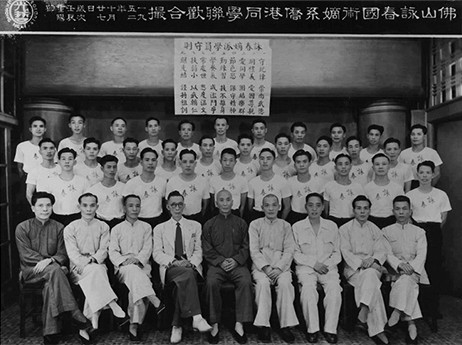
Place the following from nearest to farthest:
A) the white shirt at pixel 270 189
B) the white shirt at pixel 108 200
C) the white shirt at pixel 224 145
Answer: the white shirt at pixel 108 200, the white shirt at pixel 270 189, the white shirt at pixel 224 145

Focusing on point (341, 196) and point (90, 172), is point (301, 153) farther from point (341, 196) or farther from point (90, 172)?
point (90, 172)

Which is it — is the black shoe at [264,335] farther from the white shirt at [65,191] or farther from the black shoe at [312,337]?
the white shirt at [65,191]

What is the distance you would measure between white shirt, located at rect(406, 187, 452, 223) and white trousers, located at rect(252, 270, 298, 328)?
3.47 feet

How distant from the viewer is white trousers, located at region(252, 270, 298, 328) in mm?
2906

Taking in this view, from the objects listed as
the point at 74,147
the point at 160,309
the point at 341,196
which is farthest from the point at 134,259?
the point at 341,196

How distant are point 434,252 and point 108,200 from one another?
7.48 feet

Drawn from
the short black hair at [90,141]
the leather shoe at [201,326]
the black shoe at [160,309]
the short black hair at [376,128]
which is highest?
the short black hair at [376,128]

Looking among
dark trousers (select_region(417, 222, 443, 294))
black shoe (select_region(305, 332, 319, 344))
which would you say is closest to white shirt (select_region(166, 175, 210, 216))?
black shoe (select_region(305, 332, 319, 344))

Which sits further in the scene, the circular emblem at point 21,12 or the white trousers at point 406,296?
the white trousers at point 406,296

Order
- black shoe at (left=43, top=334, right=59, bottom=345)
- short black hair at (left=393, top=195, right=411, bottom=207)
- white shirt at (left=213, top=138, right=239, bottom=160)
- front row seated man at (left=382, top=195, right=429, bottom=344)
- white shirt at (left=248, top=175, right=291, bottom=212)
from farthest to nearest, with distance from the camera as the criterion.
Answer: white shirt at (left=213, top=138, right=239, bottom=160)
white shirt at (left=248, top=175, right=291, bottom=212)
short black hair at (left=393, top=195, right=411, bottom=207)
front row seated man at (left=382, top=195, right=429, bottom=344)
black shoe at (left=43, top=334, right=59, bottom=345)

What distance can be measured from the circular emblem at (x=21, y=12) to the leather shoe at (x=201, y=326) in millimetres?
2013

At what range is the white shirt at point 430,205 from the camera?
10.7ft

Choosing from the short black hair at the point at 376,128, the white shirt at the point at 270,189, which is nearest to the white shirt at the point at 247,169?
the white shirt at the point at 270,189

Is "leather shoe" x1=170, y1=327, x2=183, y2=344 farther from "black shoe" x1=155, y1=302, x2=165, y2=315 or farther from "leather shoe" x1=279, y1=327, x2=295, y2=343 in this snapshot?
"leather shoe" x1=279, y1=327, x2=295, y2=343
